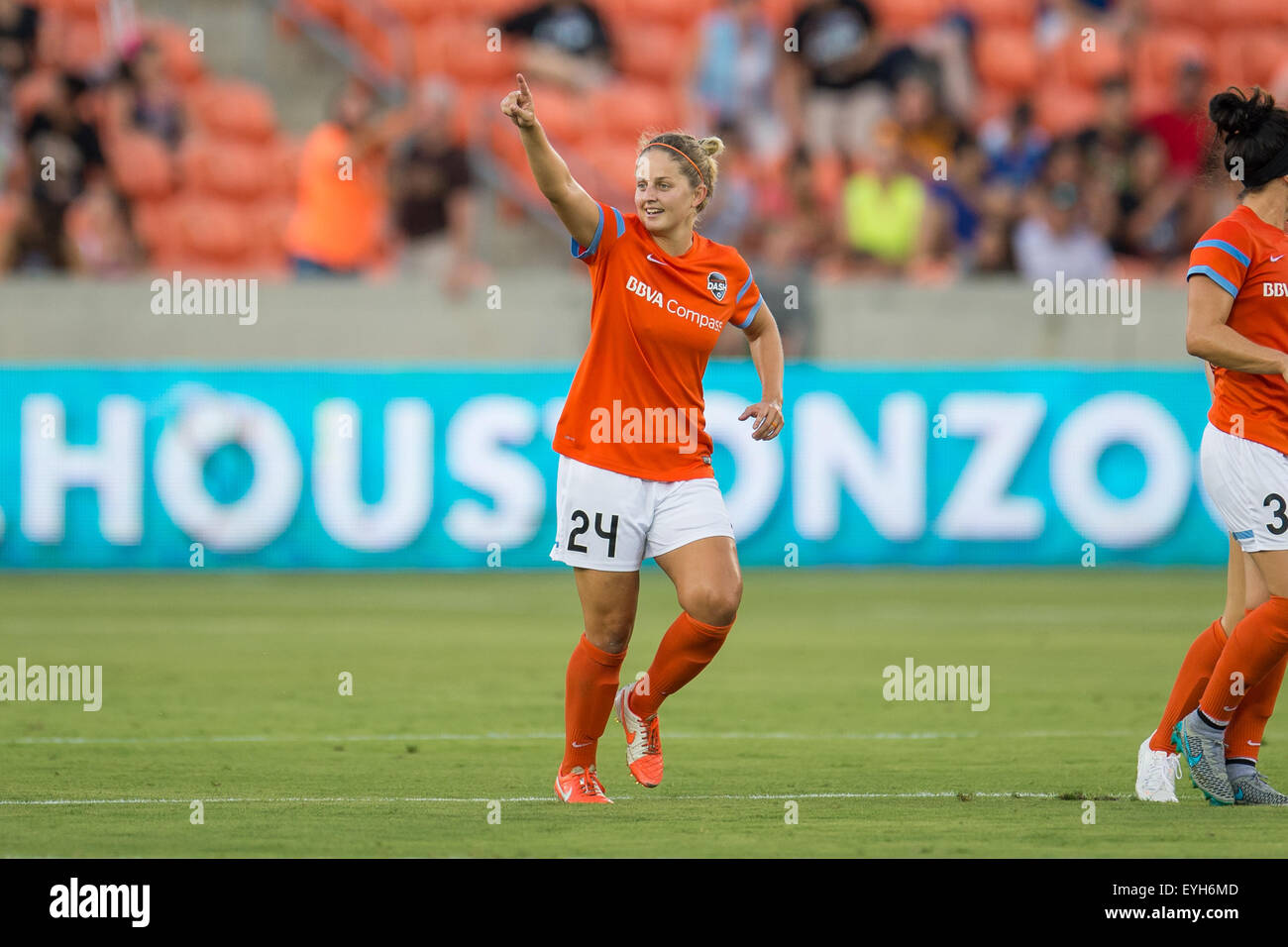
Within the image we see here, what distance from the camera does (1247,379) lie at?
634cm

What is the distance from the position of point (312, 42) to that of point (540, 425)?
17.1 ft

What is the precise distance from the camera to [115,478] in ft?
46.1

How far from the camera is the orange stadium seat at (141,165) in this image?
1609 cm

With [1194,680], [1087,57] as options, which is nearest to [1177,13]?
[1087,57]

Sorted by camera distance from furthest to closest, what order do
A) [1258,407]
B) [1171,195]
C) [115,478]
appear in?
[1171,195] < [115,478] < [1258,407]

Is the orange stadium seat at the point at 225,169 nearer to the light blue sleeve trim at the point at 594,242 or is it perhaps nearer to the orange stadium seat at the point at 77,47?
the orange stadium seat at the point at 77,47

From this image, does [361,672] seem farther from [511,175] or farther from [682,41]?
[682,41]

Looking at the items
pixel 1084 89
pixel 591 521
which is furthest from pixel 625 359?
pixel 1084 89

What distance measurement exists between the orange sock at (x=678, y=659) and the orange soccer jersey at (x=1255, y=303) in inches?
72.0

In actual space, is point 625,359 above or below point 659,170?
below

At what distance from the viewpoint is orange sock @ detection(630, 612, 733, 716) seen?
6.45 m

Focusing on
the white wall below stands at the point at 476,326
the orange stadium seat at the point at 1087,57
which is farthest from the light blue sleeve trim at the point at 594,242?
the orange stadium seat at the point at 1087,57

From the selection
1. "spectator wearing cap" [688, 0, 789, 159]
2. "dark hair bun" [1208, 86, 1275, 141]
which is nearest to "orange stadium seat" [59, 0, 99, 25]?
"spectator wearing cap" [688, 0, 789, 159]

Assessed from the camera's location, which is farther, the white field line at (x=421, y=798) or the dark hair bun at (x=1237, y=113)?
the white field line at (x=421, y=798)
